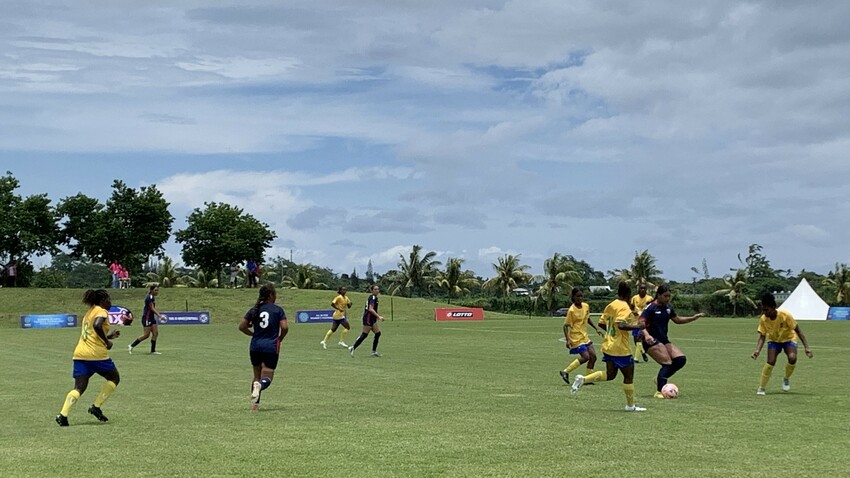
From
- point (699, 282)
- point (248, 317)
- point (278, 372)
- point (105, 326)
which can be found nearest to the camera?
point (105, 326)

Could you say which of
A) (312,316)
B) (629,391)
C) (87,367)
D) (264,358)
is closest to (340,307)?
(264,358)

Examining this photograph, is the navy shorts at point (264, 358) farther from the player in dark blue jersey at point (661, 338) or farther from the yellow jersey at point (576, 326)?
the yellow jersey at point (576, 326)

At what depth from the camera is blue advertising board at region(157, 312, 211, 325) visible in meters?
68.3

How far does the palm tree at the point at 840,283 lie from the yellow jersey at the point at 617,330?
3872 inches

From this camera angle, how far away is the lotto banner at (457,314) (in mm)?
79688

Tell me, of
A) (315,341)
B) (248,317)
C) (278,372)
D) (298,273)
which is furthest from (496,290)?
(248,317)

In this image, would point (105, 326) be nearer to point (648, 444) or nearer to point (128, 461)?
point (128, 461)

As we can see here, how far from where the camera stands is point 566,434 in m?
12.5

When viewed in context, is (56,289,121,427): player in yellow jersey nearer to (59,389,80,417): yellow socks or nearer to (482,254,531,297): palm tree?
(59,389,80,417): yellow socks

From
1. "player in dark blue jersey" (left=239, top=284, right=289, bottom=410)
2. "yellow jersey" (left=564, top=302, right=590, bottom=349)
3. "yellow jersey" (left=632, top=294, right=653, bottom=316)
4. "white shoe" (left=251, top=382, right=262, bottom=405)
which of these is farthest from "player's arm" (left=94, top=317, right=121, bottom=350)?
"yellow jersey" (left=632, top=294, right=653, bottom=316)

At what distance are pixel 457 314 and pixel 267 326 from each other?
65.8 metres

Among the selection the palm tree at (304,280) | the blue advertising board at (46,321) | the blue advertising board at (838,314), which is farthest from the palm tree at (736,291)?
the blue advertising board at (46,321)

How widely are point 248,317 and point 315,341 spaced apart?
25.3 meters

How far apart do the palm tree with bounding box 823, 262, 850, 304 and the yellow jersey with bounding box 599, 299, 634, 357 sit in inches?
3872
